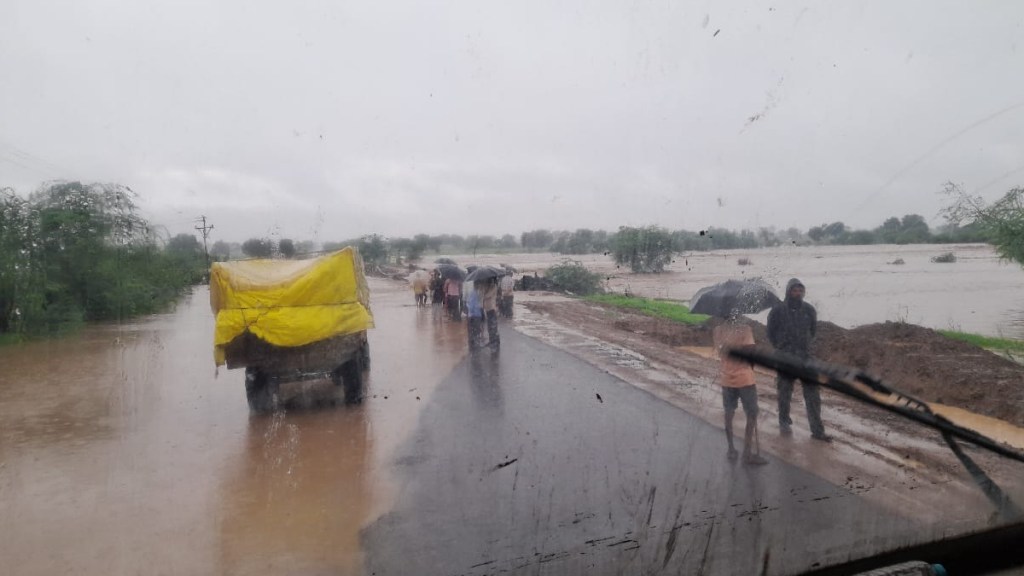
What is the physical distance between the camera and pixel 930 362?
730cm

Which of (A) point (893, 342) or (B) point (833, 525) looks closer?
(B) point (833, 525)

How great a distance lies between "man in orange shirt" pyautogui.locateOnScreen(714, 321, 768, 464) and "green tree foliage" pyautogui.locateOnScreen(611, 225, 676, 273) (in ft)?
4.28

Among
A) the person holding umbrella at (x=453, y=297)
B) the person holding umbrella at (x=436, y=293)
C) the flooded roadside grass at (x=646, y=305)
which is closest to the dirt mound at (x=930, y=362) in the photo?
the flooded roadside grass at (x=646, y=305)

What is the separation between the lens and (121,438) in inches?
228

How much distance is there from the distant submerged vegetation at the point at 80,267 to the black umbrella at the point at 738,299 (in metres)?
4.05

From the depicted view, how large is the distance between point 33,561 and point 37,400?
12.7ft

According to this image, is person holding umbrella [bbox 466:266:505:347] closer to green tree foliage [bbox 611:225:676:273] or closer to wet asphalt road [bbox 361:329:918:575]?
green tree foliage [bbox 611:225:676:273]

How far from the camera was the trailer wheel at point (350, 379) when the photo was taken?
7277mm

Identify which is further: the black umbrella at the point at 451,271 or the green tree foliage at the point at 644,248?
the black umbrella at the point at 451,271

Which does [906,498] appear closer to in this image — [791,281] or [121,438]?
[791,281]

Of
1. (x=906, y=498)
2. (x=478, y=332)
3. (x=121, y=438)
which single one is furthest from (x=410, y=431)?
(x=906, y=498)

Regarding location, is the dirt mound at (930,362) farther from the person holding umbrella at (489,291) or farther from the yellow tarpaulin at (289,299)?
the yellow tarpaulin at (289,299)

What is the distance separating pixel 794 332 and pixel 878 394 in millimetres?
1357

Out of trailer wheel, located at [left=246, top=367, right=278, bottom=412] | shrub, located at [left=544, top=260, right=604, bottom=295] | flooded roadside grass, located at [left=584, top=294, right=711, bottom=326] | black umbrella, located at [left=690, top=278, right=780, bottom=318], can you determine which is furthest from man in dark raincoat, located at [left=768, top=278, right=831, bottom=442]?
trailer wheel, located at [left=246, top=367, right=278, bottom=412]
